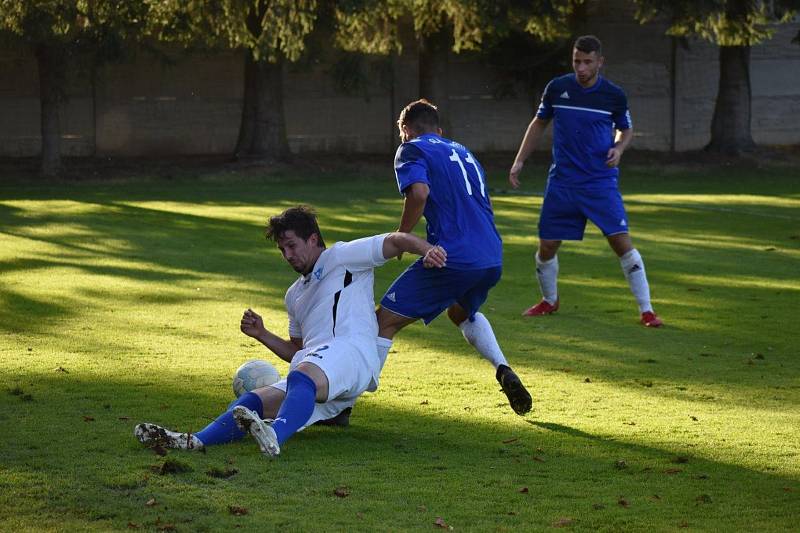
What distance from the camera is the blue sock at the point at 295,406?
5.82m

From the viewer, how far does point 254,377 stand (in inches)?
267

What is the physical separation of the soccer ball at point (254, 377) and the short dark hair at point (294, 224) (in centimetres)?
84

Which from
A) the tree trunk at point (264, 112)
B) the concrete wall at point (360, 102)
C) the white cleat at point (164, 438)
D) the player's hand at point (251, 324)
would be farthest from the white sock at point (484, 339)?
→ the concrete wall at point (360, 102)

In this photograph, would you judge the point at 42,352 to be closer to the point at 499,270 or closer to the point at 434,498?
the point at 499,270

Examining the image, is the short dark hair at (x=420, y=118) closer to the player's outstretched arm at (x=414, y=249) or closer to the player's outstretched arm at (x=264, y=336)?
the player's outstretched arm at (x=414, y=249)


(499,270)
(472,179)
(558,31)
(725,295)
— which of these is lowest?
(725,295)

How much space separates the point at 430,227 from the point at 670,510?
8.12 feet

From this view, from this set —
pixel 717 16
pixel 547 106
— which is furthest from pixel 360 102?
pixel 547 106

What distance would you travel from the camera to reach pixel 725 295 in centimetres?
1176

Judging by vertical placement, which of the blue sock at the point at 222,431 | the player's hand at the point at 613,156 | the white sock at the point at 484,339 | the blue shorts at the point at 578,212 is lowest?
the blue sock at the point at 222,431

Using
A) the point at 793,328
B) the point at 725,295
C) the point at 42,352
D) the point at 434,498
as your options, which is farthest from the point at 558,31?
the point at 434,498

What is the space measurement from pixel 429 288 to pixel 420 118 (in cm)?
103

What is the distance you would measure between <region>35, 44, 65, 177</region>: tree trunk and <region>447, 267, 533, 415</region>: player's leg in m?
22.3

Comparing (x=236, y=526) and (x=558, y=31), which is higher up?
(x=558, y=31)
